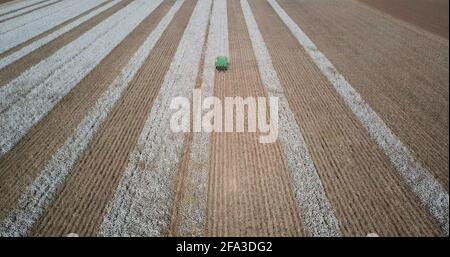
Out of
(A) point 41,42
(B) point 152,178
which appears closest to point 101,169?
(B) point 152,178

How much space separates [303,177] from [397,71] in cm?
915

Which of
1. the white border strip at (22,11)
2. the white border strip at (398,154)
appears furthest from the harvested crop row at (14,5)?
the white border strip at (398,154)

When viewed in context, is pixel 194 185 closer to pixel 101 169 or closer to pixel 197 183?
pixel 197 183

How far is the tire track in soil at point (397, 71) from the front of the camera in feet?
32.8

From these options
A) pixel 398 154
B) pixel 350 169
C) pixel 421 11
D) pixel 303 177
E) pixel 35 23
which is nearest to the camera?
pixel 303 177

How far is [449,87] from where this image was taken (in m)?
13.2

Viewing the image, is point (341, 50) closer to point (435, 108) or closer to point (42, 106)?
point (435, 108)

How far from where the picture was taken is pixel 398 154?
9227 mm

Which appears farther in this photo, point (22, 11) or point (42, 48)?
point (22, 11)

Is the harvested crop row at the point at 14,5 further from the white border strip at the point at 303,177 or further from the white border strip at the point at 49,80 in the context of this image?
the white border strip at the point at 303,177

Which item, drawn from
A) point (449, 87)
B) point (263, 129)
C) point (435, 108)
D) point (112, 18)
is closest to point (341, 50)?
point (449, 87)

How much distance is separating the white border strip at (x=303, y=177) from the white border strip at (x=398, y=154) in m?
2.27
